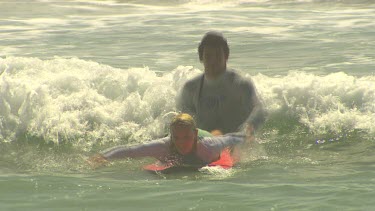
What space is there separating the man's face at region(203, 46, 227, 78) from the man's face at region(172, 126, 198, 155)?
0.94 m

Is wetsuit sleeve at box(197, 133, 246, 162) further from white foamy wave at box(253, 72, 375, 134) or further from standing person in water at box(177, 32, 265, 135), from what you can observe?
white foamy wave at box(253, 72, 375, 134)

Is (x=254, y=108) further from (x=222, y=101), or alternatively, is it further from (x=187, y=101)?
(x=187, y=101)

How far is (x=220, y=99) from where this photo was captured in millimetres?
8367

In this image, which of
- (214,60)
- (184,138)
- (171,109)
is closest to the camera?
(184,138)

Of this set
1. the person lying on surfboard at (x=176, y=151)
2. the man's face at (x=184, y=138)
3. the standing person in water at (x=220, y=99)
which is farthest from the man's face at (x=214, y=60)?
the man's face at (x=184, y=138)

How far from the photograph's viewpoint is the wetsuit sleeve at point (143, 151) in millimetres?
7449

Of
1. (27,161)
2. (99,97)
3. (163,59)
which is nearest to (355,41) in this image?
(163,59)

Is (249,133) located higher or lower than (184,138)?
lower

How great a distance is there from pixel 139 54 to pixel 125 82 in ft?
13.1

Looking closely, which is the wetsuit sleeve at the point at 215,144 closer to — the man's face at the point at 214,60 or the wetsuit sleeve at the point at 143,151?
the wetsuit sleeve at the point at 143,151

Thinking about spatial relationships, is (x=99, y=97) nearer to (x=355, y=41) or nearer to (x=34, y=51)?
(x=34, y=51)

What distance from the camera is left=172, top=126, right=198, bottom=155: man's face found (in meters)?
7.28

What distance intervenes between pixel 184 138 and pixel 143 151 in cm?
39

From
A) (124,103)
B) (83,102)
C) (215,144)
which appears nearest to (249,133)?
(215,144)
